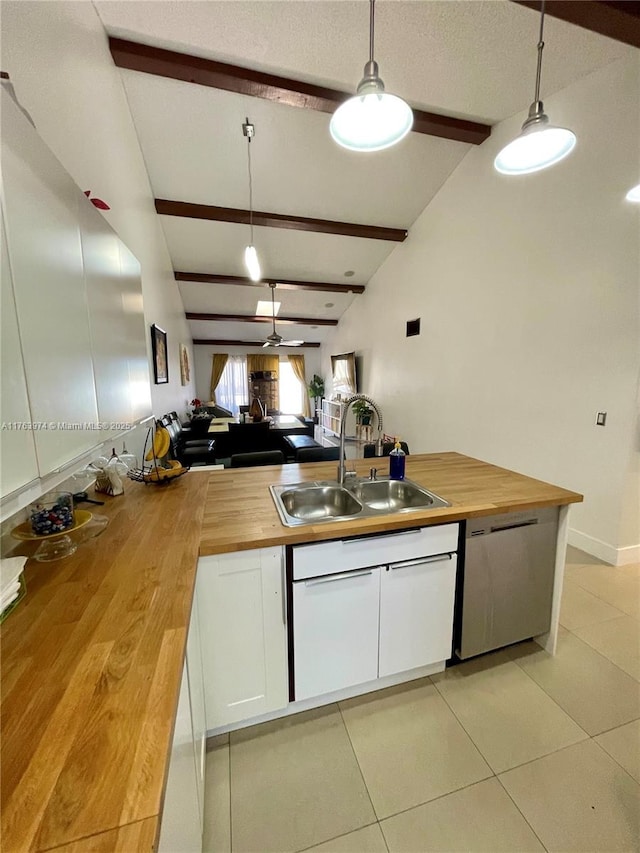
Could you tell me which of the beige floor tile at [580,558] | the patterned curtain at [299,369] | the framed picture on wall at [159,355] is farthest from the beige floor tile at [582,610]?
the patterned curtain at [299,369]

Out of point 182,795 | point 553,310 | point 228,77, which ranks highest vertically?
point 228,77

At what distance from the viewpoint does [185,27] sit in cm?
211

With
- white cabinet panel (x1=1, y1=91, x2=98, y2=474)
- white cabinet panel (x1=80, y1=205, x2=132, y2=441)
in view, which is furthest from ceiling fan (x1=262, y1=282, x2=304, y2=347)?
white cabinet panel (x1=1, y1=91, x2=98, y2=474)

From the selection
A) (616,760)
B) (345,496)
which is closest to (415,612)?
(345,496)

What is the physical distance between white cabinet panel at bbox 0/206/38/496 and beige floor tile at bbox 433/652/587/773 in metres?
1.82

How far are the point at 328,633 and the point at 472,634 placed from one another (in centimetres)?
73

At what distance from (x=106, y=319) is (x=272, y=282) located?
5.13 meters

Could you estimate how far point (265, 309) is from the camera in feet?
23.8

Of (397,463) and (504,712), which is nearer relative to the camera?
(504,712)

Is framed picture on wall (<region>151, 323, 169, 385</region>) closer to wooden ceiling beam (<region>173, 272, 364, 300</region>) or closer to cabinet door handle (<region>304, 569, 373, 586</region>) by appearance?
wooden ceiling beam (<region>173, 272, 364, 300</region>)

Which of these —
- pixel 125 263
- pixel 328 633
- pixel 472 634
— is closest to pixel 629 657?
pixel 472 634

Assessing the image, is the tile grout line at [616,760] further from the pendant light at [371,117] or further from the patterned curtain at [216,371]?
the patterned curtain at [216,371]

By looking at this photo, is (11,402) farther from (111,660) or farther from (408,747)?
(408,747)

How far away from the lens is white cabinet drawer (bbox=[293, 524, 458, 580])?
1245mm
